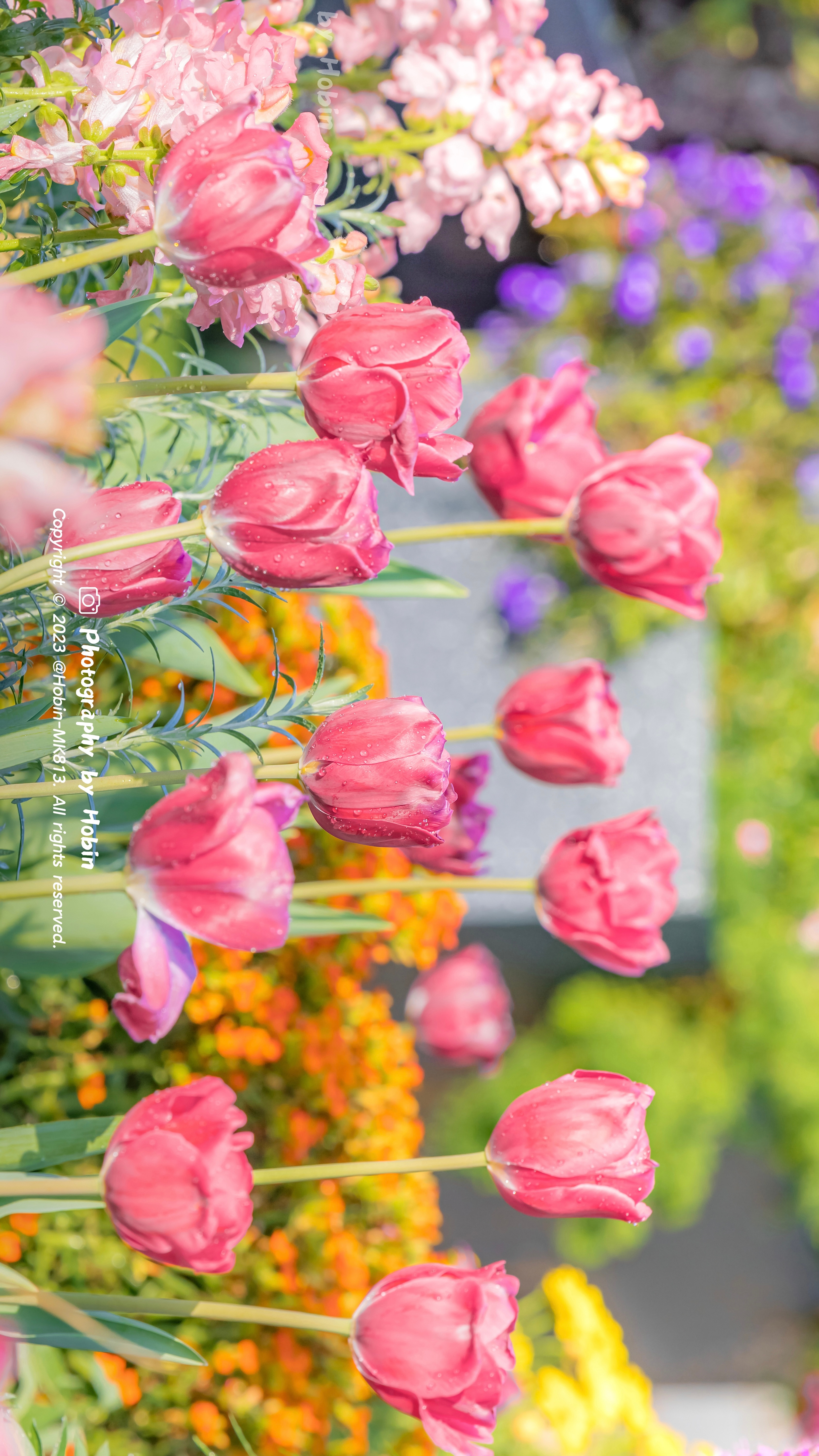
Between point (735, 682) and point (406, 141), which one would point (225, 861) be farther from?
point (735, 682)

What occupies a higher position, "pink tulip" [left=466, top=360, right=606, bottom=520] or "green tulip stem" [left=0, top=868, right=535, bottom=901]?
"pink tulip" [left=466, top=360, right=606, bottom=520]

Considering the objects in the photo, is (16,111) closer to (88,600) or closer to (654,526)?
(88,600)

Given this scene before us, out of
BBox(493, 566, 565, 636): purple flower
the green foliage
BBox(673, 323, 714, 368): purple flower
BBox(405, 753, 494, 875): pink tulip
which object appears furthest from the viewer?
BBox(673, 323, 714, 368): purple flower

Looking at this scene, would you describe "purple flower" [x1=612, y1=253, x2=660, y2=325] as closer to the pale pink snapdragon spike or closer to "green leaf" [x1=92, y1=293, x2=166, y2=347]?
"green leaf" [x1=92, y1=293, x2=166, y2=347]

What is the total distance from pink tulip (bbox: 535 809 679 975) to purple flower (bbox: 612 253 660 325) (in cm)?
141

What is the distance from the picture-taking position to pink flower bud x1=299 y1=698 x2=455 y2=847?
0.30 metres

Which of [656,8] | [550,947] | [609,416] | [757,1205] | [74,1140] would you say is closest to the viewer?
[74,1140]

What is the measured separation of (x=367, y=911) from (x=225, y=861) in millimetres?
466

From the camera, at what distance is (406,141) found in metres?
0.44

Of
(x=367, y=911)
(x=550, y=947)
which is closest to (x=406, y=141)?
(x=367, y=911)

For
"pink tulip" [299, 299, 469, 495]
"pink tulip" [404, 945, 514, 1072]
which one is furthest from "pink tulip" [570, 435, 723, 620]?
"pink tulip" [404, 945, 514, 1072]

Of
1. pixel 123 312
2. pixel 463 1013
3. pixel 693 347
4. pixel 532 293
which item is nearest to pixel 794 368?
pixel 693 347

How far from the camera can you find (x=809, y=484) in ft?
5.66

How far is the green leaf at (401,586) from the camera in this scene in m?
0.50
